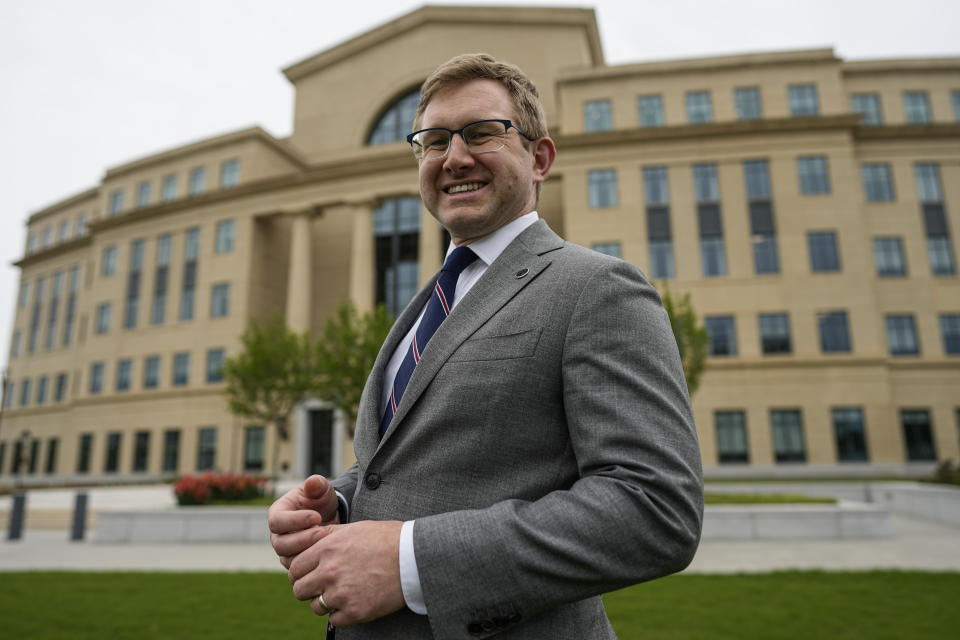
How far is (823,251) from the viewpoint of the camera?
31.7 metres

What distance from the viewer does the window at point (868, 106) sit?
36375 mm

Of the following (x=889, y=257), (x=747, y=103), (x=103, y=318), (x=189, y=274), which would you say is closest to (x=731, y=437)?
(x=889, y=257)

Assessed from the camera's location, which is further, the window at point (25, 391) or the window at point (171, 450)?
the window at point (25, 391)

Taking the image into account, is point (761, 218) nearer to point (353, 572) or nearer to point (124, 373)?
point (353, 572)

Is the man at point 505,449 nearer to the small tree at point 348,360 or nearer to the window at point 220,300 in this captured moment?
the small tree at point 348,360

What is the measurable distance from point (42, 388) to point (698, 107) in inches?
2263

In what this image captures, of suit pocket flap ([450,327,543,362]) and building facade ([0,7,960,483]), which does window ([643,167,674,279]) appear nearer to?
building facade ([0,7,960,483])

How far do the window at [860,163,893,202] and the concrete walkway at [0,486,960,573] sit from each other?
26.4 meters

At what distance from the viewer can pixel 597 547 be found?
4.02ft

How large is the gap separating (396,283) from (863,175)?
2932 cm

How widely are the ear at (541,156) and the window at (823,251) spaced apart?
34638 millimetres

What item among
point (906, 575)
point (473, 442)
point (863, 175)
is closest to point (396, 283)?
point (863, 175)

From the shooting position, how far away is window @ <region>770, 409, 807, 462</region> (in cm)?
2980

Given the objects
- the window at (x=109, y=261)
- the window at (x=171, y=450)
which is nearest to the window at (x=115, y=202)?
the window at (x=109, y=261)
